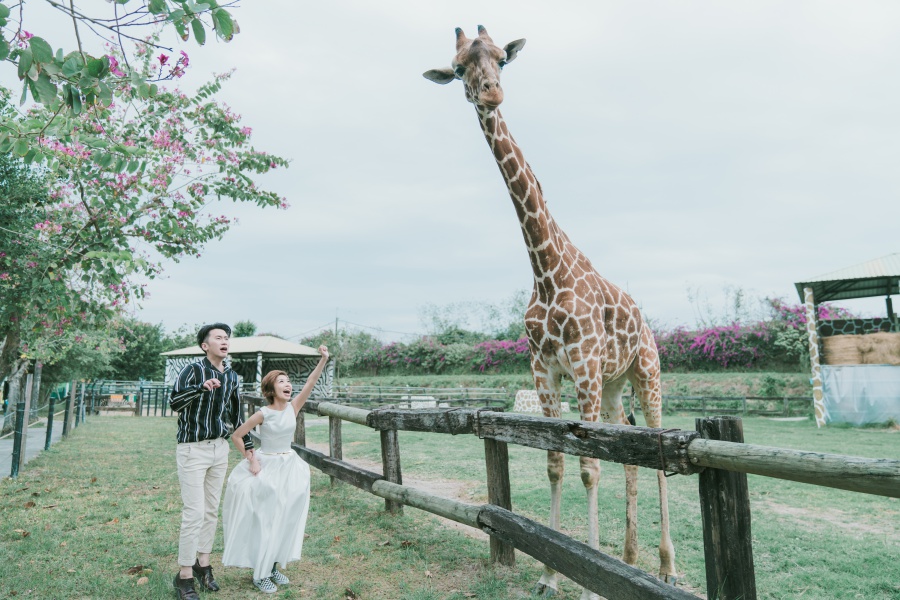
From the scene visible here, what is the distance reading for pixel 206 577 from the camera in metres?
3.98

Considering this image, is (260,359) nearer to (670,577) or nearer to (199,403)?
(199,403)

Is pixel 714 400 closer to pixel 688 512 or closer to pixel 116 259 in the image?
pixel 688 512

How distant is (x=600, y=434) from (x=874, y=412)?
53.4 feet

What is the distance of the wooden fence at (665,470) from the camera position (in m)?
2.19

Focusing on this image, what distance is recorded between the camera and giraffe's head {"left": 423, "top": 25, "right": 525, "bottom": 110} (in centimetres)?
415

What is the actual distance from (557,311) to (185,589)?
3019 millimetres

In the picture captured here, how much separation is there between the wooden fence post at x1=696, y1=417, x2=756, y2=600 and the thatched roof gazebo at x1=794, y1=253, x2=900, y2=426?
53.4 ft

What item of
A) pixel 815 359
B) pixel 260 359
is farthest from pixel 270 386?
pixel 260 359

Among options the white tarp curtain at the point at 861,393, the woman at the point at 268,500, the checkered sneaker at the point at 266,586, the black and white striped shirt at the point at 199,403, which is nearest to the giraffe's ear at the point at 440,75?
the woman at the point at 268,500

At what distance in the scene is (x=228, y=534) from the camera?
13.1 ft

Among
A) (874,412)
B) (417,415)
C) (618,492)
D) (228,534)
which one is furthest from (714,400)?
(228,534)

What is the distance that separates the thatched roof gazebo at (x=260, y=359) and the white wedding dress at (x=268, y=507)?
1320cm

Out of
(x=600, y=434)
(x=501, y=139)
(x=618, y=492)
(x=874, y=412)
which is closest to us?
(x=600, y=434)

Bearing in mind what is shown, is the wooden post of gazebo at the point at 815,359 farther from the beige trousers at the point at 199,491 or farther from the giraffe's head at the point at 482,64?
the beige trousers at the point at 199,491
